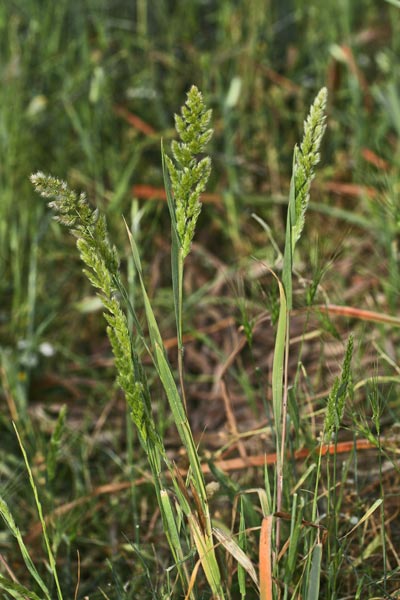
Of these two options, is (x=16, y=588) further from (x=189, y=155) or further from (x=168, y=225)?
(x=168, y=225)

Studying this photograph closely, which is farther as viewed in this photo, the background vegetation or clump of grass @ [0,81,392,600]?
the background vegetation

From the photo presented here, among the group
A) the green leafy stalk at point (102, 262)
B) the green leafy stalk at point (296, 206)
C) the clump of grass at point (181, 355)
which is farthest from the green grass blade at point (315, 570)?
the green leafy stalk at point (102, 262)

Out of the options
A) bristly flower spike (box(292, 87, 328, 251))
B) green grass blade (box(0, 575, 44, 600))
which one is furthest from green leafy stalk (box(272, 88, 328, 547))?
green grass blade (box(0, 575, 44, 600))

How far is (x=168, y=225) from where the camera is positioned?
229 centimetres

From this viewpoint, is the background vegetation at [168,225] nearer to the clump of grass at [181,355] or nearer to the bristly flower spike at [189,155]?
the clump of grass at [181,355]

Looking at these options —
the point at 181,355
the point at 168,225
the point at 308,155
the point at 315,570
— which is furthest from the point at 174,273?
the point at 168,225

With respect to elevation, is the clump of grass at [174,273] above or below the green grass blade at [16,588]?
above

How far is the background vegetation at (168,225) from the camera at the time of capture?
1.53 m

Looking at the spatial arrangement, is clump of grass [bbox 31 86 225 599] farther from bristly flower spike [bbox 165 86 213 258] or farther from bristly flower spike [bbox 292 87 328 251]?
bristly flower spike [bbox 292 87 328 251]

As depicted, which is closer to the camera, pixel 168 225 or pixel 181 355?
pixel 181 355

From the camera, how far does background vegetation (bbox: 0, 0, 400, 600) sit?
153 centimetres

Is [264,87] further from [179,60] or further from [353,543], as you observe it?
[353,543]

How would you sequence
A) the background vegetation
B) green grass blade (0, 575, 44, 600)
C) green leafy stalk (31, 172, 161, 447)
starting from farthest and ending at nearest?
1. the background vegetation
2. green grass blade (0, 575, 44, 600)
3. green leafy stalk (31, 172, 161, 447)

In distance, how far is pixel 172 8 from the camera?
287 centimetres
